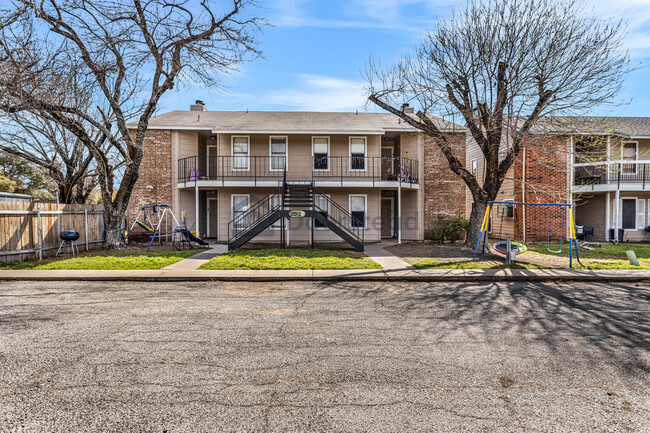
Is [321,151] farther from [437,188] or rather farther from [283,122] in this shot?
[437,188]

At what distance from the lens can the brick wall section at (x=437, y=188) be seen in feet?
62.1

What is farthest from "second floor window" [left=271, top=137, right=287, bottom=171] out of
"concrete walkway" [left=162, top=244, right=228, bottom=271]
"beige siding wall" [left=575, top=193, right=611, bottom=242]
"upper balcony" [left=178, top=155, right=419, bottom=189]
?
"beige siding wall" [left=575, top=193, right=611, bottom=242]

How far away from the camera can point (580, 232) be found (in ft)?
60.4

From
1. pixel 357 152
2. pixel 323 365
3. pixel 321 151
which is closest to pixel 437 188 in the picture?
pixel 357 152

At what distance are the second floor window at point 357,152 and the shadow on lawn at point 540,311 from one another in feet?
32.3

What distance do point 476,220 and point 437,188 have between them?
436 centimetres

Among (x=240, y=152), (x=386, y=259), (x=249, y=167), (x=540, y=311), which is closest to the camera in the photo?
(x=540, y=311)

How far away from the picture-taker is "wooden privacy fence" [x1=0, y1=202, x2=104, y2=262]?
1130 centimetres

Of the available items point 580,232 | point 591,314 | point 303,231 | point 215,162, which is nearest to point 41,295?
point 591,314

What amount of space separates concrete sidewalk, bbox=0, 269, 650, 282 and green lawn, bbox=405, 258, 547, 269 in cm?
75

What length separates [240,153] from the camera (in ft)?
58.2

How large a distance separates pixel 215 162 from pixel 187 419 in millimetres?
17706

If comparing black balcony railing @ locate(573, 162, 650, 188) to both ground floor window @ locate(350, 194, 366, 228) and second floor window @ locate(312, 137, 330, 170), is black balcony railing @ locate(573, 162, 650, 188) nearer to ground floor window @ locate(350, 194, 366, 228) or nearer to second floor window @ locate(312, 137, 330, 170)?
ground floor window @ locate(350, 194, 366, 228)

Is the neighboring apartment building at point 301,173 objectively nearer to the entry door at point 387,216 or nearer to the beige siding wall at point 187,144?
the beige siding wall at point 187,144
